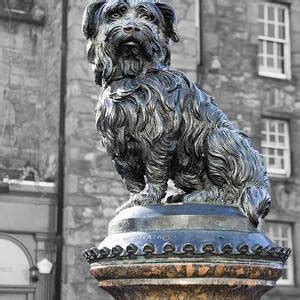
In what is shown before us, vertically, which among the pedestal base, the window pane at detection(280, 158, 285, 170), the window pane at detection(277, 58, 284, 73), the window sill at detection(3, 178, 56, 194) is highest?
the window pane at detection(277, 58, 284, 73)

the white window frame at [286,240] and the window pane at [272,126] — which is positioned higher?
the window pane at [272,126]

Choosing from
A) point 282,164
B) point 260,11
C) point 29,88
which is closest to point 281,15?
point 260,11

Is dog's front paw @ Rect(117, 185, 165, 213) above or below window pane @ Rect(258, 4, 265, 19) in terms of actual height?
below

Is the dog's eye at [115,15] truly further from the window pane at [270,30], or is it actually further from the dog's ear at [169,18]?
the window pane at [270,30]

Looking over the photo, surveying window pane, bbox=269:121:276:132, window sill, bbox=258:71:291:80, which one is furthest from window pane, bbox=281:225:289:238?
window sill, bbox=258:71:291:80

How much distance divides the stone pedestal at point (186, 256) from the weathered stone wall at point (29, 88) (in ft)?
33.5

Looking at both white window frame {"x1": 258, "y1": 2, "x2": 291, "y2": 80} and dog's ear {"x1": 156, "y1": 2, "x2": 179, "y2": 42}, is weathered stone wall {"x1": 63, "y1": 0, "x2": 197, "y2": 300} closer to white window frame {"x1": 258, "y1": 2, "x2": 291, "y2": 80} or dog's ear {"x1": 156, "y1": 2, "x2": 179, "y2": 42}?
white window frame {"x1": 258, "y1": 2, "x2": 291, "y2": 80}

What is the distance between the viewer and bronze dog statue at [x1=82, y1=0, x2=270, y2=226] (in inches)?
109

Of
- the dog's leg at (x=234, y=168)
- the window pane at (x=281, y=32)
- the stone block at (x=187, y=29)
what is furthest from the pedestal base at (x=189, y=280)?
the window pane at (x=281, y=32)

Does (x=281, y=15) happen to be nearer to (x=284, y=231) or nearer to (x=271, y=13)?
(x=271, y=13)

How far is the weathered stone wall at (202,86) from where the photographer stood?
37.8 feet

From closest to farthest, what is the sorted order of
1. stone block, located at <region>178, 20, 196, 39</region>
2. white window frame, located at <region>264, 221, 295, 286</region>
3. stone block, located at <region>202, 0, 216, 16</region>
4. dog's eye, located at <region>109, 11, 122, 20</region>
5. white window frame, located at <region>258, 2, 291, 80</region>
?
dog's eye, located at <region>109, 11, 122, 20</region> → stone block, located at <region>178, 20, 196, 39</region> → white window frame, located at <region>264, 221, 295, 286</region> → stone block, located at <region>202, 0, 216, 16</region> → white window frame, located at <region>258, 2, 291, 80</region>

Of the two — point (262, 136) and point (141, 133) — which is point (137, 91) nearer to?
point (141, 133)

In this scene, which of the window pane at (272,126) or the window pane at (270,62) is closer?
the window pane at (272,126)
